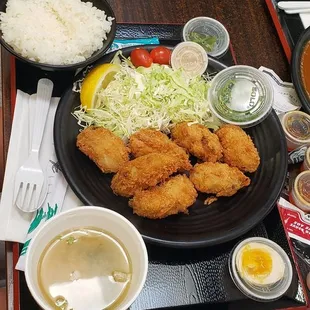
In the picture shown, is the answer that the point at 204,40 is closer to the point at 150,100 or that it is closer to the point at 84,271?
the point at 150,100

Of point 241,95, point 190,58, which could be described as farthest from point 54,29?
point 241,95

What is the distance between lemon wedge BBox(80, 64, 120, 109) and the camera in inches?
83.4

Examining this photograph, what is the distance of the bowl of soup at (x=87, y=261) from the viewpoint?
1.47m

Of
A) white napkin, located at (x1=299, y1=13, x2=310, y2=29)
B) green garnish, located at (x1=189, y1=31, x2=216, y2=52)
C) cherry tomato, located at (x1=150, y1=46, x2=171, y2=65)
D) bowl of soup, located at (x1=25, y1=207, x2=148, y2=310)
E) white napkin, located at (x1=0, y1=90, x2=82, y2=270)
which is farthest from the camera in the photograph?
white napkin, located at (x1=299, y1=13, x2=310, y2=29)

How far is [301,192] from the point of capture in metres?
2.22

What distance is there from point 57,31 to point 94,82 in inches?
11.8

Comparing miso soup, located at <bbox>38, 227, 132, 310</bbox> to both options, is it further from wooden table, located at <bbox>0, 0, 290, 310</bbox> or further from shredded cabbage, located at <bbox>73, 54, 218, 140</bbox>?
wooden table, located at <bbox>0, 0, 290, 310</bbox>

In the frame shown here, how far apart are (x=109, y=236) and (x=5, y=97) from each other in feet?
3.01

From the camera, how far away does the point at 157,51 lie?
2346 mm

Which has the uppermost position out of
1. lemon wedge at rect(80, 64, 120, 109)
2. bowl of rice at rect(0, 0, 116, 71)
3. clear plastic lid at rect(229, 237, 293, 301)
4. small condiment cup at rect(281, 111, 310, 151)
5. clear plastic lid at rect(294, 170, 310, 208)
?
bowl of rice at rect(0, 0, 116, 71)

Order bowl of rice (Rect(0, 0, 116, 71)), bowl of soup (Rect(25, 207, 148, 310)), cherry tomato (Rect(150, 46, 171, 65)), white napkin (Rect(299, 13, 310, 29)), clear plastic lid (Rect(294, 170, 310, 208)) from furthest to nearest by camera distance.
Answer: white napkin (Rect(299, 13, 310, 29))
cherry tomato (Rect(150, 46, 171, 65))
clear plastic lid (Rect(294, 170, 310, 208))
bowl of rice (Rect(0, 0, 116, 71))
bowl of soup (Rect(25, 207, 148, 310))

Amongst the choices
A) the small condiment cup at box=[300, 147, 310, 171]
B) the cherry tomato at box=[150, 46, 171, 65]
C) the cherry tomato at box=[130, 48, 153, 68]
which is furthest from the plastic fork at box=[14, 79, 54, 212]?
the small condiment cup at box=[300, 147, 310, 171]

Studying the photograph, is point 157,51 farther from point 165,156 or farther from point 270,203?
point 270,203

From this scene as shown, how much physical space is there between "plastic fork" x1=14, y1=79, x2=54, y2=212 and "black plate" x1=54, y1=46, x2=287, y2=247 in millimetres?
71
